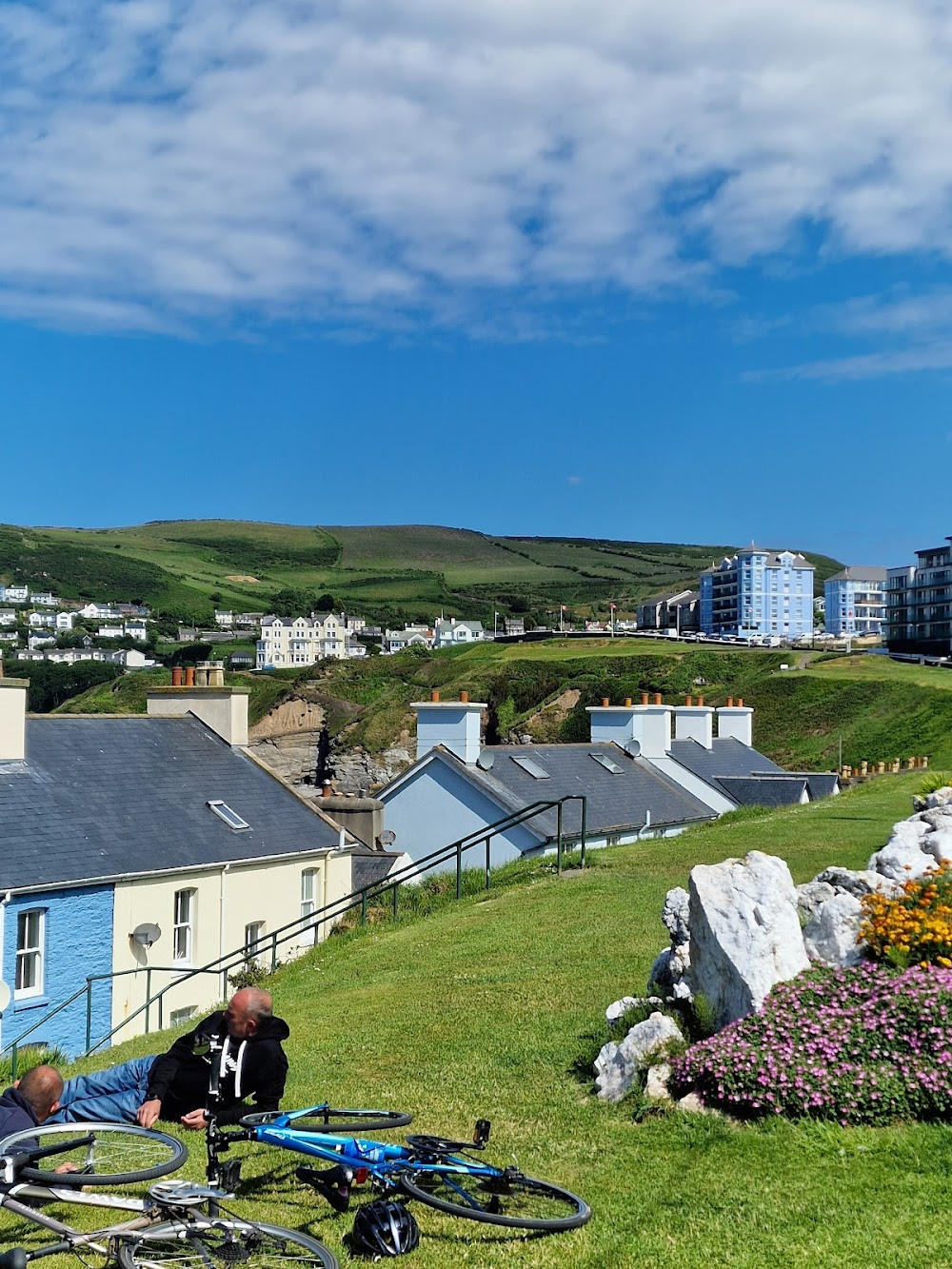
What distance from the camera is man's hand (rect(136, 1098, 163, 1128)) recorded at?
756 cm

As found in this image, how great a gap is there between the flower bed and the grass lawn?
19cm

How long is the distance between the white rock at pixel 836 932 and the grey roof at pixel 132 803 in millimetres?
12755

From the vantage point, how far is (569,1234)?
21.7ft

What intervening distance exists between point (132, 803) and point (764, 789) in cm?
2111

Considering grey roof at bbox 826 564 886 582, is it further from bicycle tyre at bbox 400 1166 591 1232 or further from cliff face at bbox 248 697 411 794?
bicycle tyre at bbox 400 1166 591 1232

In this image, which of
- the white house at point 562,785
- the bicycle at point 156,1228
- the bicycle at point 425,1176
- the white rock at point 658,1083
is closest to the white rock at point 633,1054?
the white rock at point 658,1083

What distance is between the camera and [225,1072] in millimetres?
7543

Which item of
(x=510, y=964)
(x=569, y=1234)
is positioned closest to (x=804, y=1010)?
(x=569, y=1234)

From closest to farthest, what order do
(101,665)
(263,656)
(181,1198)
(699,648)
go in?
(181,1198) < (699,648) < (101,665) < (263,656)

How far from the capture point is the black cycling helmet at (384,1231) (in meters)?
6.47

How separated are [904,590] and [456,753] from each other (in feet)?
396

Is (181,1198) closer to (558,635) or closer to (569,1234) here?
(569,1234)

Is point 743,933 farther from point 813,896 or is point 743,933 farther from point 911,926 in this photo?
point 813,896

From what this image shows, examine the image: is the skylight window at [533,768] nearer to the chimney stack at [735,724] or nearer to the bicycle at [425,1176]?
the chimney stack at [735,724]
